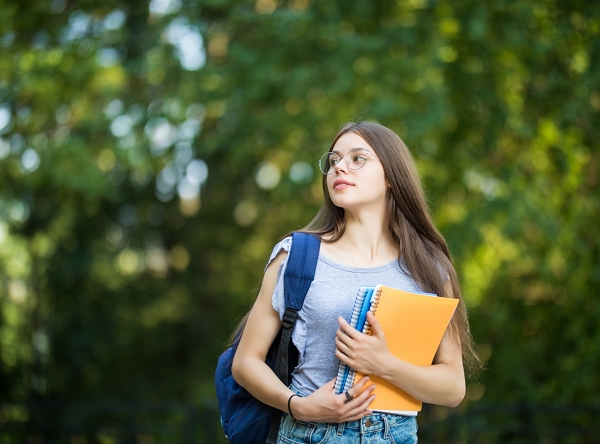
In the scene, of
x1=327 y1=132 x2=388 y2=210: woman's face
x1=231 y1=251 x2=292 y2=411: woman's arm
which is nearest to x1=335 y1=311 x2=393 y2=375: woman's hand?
x1=231 y1=251 x2=292 y2=411: woman's arm

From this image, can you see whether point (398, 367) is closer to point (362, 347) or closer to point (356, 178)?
point (362, 347)

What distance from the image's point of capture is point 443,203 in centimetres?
689

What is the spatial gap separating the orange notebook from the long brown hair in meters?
0.15

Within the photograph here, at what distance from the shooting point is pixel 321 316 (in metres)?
2.07

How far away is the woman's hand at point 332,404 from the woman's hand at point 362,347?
5cm

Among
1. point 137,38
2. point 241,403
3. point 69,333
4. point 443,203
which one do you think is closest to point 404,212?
point 241,403

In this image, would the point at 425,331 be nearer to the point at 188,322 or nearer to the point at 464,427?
the point at 464,427

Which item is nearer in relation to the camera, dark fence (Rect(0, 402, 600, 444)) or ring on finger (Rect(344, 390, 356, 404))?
ring on finger (Rect(344, 390, 356, 404))

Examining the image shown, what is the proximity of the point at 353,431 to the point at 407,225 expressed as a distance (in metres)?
0.69

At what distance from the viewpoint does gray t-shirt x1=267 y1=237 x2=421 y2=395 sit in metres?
2.06

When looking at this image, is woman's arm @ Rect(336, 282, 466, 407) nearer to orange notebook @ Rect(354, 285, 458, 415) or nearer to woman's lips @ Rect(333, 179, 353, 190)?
orange notebook @ Rect(354, 285, 458, 415)

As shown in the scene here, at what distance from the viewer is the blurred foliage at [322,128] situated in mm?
6078

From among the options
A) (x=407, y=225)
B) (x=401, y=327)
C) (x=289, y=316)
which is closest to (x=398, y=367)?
(x=401, y=327)

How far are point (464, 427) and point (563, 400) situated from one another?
1.13 meters
